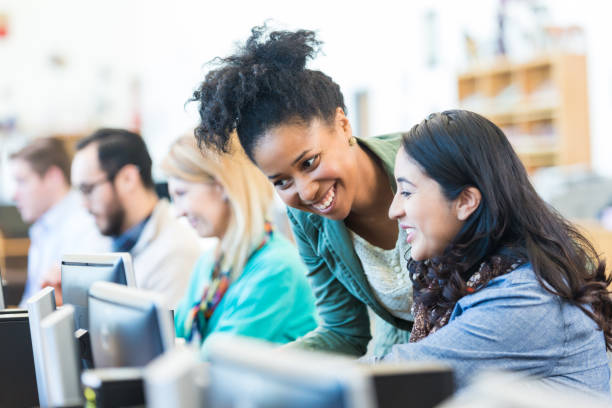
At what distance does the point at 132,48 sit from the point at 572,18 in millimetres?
4573

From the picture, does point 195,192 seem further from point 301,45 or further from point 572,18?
point 572,18

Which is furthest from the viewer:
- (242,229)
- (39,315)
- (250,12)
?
(250,12)

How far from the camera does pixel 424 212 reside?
4.25ft

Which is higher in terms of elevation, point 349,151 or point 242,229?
point 349,151

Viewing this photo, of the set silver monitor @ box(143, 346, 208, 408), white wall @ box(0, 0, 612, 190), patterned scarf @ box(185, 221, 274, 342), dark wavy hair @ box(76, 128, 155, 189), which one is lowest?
patterned scarf @ box(185, 221, 274, 342)

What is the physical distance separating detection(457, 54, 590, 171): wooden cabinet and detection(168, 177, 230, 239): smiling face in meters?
4.19

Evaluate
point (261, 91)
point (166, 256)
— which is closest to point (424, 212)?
point (261, 91)

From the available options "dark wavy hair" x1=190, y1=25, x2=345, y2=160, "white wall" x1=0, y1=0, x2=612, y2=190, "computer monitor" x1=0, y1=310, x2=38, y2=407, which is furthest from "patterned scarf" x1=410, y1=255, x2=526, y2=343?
"white wall" x1=0, y1=0, x2=612, y2=190

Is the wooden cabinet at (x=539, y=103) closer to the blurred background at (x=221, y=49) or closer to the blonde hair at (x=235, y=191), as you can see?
the blurred background at (x=221, y=49)

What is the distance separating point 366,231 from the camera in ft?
5.53

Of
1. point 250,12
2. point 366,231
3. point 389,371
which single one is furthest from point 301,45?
point 250,12

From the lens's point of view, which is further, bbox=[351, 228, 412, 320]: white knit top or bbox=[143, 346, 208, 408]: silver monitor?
bbox=[351, 228, 412, 320]: white knit top

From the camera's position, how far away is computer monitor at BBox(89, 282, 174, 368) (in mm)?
910

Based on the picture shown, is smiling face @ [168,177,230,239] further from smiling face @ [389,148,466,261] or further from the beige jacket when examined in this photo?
Answer: smiling face @ [389,148,466,261]
